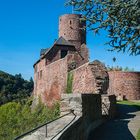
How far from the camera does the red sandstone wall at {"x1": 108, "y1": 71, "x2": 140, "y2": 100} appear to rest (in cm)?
4153

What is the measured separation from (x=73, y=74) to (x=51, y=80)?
34.0 feet

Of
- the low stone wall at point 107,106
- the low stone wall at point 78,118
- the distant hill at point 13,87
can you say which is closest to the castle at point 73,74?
the low stone wall at point 78,118

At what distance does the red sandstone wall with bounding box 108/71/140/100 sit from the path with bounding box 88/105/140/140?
19.9 meters

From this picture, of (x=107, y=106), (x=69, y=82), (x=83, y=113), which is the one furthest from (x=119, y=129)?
(x=69, y=82)

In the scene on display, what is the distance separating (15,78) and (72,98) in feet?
285

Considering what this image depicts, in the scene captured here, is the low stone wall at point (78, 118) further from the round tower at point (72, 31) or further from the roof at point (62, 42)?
the round tower at point (72, 31)

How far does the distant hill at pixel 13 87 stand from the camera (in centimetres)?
8425

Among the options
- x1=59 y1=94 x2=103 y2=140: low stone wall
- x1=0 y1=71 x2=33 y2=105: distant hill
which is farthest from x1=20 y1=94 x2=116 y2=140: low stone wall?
x1=0 y1=71 x2=33 y2=105: distant hill

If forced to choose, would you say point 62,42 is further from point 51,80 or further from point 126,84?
point 126,84

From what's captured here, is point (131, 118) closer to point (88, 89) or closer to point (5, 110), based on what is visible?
point (88, 89)

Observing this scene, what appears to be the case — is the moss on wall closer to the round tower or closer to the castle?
the castle

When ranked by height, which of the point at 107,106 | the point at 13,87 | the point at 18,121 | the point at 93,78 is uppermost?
the point at 13,87

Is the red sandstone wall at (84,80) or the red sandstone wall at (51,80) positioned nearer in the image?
the red sandstone wall at (84,80)

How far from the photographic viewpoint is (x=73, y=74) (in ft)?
115
